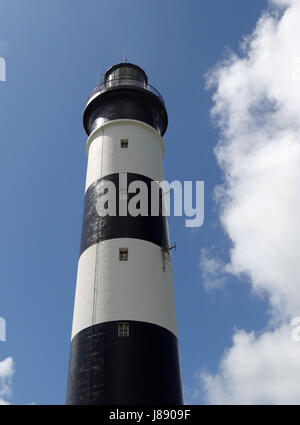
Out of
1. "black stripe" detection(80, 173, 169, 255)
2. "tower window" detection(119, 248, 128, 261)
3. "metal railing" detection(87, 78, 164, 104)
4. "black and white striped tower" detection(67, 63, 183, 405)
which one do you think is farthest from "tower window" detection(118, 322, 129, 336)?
"metal railing" detection(87, 78, 164, 104)

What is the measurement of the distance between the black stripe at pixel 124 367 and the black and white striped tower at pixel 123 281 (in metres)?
0.04

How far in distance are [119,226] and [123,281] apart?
3.57m

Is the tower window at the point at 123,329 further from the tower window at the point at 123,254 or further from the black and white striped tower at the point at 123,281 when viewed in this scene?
the tower window at the point at 123,254

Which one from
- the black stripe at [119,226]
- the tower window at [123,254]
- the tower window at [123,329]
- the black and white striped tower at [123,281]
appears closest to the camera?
the black and white striped tower at [123,281]

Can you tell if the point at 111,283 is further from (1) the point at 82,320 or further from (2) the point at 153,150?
(2) the point at 153,150

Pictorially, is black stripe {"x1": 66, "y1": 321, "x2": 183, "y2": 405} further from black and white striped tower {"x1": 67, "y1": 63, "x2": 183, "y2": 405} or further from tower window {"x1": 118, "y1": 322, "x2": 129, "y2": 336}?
tower window {"x1": 118, "y1": 322, "x2": 129, "y2": 336}

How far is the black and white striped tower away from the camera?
A: 1890cm

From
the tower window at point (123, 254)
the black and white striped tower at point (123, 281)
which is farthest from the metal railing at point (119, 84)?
the tower window at point (123, 254)

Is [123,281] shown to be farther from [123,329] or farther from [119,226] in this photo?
[119,226]

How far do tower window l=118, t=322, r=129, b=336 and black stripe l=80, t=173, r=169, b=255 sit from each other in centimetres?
523

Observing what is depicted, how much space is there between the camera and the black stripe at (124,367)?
18312 millimetres

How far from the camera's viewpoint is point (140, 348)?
1953cm
